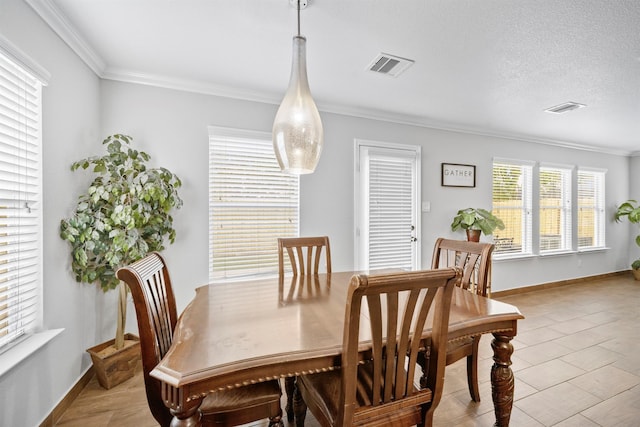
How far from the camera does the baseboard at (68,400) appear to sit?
1.83 meters

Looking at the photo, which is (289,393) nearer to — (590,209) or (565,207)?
(565,207)

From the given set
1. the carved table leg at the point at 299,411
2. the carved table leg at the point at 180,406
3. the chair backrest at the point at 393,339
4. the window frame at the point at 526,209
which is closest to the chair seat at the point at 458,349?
the chair backrest at the point at 393,339

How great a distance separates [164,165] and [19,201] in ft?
3.95

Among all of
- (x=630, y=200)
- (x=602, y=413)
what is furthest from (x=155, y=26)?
(x=630, y=200)

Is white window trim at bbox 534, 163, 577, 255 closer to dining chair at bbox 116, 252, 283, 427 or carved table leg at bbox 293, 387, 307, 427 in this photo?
carved table leg at bbox 293, 387, 307, 427

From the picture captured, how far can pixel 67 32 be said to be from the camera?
200 cm

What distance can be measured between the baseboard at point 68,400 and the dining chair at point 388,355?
1.73 meters

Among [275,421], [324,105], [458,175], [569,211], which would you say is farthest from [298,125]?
[569,211]

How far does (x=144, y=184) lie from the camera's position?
7.52ft

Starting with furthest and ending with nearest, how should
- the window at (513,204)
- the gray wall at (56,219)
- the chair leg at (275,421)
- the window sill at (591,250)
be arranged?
the window sill at (591,250), the window at (513,204), the gray wall at (56,219), the chair leg at (275,421)

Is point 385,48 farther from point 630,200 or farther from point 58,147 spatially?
point 630,200

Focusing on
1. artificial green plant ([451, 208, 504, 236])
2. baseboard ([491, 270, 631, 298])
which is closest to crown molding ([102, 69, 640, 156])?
artificial green plant ([451, 208, 504, 236])

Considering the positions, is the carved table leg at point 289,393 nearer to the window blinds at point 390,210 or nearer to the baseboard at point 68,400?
the baseboard at point 68,400

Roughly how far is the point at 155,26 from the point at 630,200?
826cm
